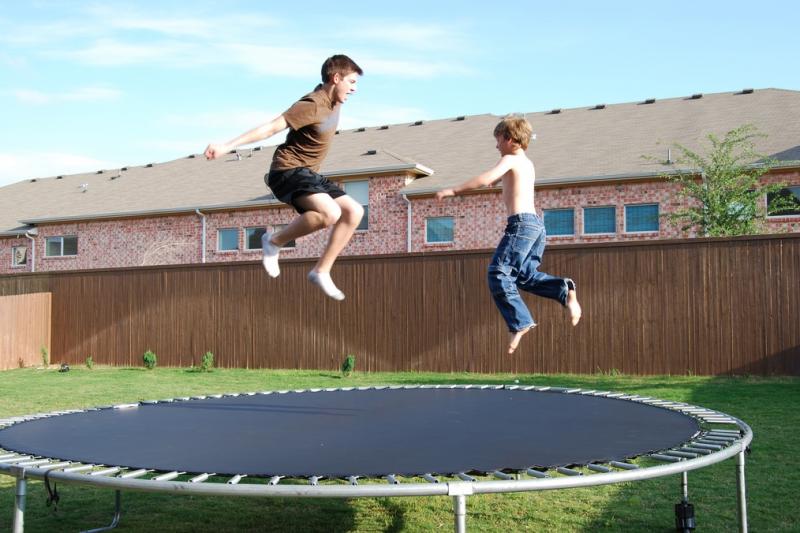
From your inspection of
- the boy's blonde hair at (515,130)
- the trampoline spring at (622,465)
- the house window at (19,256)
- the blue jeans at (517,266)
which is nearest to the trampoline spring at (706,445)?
the trampoline spring at (622,465)

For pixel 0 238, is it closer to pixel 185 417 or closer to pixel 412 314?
pixel 412 314

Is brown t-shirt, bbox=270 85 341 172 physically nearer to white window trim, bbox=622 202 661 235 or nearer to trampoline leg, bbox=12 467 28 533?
trampoline leg, bbox=12 467 28 533

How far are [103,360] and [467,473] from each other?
10795 millimetres

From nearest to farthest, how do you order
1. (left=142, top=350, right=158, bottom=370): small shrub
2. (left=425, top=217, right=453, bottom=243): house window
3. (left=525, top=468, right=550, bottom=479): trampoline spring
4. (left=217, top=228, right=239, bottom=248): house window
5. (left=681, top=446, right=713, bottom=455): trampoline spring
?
(left=525, top=468, right=550, bottom=479): trampoline spring, (left=681, top=446, right=713, bottom=455): trampoline spring, (left=142, top=350, right=158, bottom=370): small shrub, (left=425, top=217, right=453, bottom=243): house window, (left=217, top=228, right=239, bottom=248): house window

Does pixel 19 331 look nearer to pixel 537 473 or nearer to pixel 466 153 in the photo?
pixel 466 153

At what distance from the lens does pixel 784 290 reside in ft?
27.0

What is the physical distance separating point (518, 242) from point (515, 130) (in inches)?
19.2

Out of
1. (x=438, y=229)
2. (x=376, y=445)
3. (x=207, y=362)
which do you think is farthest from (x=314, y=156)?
(x=438, y=229)

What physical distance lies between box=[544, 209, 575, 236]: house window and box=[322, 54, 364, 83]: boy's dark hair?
10.8 metres

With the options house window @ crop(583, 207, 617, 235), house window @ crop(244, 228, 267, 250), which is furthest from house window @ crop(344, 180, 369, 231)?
house window @ crop(583, 207, 617, 235)

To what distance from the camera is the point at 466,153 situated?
15.6 meters

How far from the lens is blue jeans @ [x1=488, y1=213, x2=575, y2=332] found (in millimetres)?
3479

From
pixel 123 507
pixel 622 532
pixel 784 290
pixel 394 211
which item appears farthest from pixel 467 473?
pixel 394 211

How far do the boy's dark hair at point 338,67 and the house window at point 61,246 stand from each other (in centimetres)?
1691
